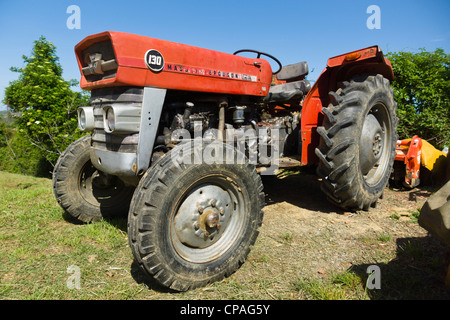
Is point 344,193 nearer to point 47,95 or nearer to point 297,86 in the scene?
point 297,86

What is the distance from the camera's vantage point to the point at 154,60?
2342 mm

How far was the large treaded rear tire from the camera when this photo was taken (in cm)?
317

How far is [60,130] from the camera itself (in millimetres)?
8016

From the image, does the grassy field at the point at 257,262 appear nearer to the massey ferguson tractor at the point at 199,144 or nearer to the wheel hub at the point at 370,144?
the massey ferguson tractor at the point at 199,144

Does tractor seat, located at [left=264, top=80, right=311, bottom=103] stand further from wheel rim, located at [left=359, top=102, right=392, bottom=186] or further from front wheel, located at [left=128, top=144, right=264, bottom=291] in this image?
front wheel, located at [left=128, top=144, right=264, bottom=291]

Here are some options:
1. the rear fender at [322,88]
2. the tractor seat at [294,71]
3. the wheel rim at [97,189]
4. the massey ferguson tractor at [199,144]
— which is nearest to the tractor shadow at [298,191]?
the massey ferguson tractor at [199,144]

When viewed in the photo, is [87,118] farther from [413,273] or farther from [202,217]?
[413,273]

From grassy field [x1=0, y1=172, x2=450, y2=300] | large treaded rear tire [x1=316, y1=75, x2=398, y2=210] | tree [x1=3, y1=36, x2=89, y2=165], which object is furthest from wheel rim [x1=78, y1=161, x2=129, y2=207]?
tree [x1=3, y1=36, x2=89, y2=165]

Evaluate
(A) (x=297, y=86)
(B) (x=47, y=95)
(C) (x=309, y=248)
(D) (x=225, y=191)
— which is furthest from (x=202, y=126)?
(B) (x=47, y=95)

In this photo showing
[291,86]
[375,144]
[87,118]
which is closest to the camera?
[87,118]

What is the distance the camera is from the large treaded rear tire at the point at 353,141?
3174 mm

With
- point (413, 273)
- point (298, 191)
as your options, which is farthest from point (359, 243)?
point (298, 191)

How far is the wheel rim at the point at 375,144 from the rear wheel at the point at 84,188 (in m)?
2.94

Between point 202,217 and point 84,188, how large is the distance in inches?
73.0
